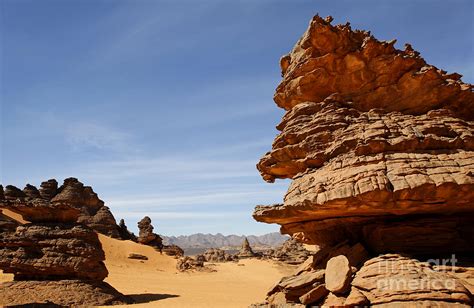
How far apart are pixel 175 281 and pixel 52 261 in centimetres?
1962

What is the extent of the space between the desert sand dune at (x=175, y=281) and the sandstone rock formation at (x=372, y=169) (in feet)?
35.4

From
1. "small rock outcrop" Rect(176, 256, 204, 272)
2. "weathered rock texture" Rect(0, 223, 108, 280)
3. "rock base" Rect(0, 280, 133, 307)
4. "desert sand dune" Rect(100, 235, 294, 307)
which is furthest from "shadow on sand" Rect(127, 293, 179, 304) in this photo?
"small rock outcrop" Rect(176, 256, 204, 272)

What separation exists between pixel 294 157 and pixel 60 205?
1874 cm

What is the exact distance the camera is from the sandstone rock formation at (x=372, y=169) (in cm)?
1154

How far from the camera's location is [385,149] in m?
13.1

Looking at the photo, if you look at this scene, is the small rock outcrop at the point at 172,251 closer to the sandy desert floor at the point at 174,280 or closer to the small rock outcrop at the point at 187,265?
the sandy desert floor at the point at 174,280

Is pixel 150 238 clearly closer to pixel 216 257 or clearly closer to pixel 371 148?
pixel 216 257

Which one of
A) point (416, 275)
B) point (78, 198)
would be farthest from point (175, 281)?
point (78, 198)

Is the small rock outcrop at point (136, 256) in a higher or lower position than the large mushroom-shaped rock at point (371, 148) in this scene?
lower

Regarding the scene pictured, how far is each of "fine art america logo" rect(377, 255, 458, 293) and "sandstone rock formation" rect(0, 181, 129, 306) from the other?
58.2ft

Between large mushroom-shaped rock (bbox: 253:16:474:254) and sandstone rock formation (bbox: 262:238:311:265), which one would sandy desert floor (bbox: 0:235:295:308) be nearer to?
sandstone rock formation (bbox: 262:238:311:265)

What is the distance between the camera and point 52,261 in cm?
2186

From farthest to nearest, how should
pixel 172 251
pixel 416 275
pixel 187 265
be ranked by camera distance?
pixel 172 251 < pixel 187 265 < pixel 416 275

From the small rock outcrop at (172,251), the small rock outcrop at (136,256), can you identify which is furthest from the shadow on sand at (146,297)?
the small rock outcrop at (172,251)
